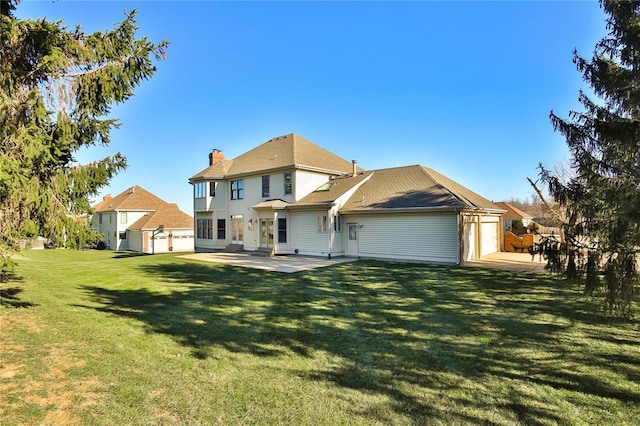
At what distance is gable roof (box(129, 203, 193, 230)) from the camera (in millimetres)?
38156

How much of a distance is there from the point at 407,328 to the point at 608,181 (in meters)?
4.83

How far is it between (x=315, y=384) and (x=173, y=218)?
38.9 m

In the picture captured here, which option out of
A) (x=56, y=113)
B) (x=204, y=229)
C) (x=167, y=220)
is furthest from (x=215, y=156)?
(x=56, y=113)

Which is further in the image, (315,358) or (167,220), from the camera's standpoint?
(167,220)

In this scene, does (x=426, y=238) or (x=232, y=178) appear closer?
(x=426, y=238)

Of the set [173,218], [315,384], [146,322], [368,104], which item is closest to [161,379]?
[315,384]

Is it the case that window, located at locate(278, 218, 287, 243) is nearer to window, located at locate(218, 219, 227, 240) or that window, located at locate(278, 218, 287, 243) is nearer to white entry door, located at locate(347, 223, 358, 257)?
white entry door, located at locate(347, 223, 358, 257)

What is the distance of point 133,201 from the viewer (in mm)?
43781

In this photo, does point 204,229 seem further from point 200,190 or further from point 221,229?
point 200,190

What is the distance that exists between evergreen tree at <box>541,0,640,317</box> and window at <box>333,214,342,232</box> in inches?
535

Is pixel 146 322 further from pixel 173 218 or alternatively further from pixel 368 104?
pixel 173 218

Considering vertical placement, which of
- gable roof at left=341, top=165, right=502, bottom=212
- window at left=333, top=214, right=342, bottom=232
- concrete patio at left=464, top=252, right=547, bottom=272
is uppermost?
gable roof at left=341, top=165, right=502, bottom=212

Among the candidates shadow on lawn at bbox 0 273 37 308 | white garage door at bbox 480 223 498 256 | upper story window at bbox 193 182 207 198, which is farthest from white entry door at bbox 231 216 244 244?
Answer: white garage door at bbox 480 223 498 256

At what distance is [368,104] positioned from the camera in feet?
72.2
